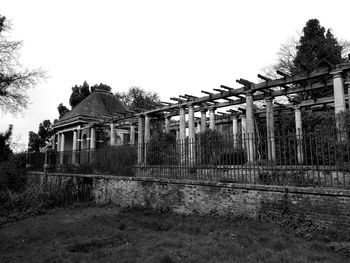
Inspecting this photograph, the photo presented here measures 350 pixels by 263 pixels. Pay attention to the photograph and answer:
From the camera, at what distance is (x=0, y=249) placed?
6.58 m

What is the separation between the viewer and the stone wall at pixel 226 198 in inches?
233

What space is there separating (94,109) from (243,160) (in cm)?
2110

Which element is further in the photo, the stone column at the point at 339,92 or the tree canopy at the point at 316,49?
the tree canopy at the point at 316,49

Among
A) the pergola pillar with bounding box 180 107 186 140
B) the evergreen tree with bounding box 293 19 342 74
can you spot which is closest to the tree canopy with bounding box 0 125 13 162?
the pergola pillar with bounding box 180 107 186 140

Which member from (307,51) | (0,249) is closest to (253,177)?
(0,249)

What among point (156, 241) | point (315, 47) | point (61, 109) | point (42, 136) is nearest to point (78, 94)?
point (61, 109)

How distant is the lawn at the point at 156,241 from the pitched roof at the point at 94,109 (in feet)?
55.5

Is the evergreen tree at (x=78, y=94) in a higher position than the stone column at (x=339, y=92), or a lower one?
higher

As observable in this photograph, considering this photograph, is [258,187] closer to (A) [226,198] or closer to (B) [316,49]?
(A) [226,198]

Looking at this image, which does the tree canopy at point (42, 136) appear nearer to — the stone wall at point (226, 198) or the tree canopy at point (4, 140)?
the tree canopy at point (4, 140)

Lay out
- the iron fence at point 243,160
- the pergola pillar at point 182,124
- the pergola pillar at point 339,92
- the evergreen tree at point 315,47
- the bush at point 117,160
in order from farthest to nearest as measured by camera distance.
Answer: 1. the evergreen tree at point 315,47
2. the pergola pillar at point 182,124
3. the bush at point 117,160
4. the pergola pillar at point 339,92
5. the iron fence at point 243,160

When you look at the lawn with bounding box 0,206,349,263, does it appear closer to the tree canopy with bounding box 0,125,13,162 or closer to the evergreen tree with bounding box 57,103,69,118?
the tree canopy with bounding box 0,125,13,162

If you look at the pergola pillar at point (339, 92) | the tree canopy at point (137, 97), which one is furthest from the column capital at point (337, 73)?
the tree canopy at point (137, 97)

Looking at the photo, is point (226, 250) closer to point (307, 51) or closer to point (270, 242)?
point (270, 242)
